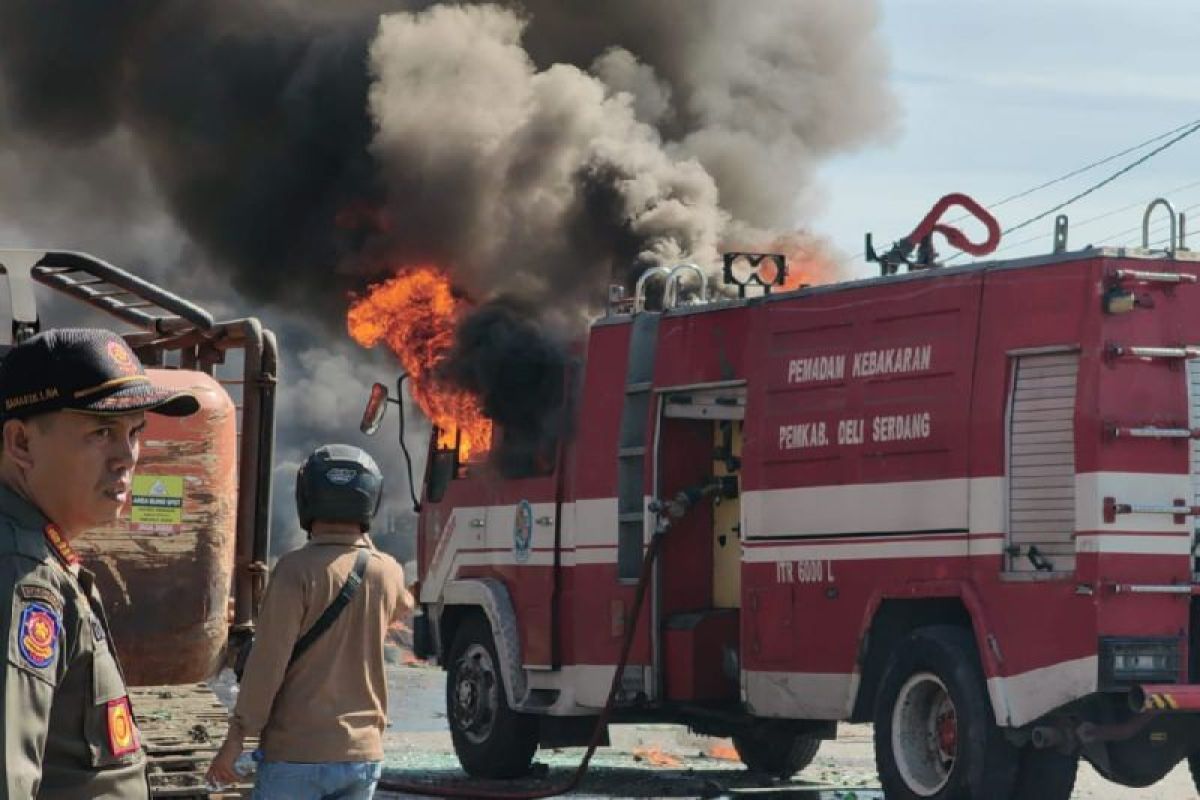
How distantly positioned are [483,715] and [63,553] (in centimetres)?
1206

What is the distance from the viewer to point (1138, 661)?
35.8ft

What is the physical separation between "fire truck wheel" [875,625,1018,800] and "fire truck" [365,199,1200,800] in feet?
0.05

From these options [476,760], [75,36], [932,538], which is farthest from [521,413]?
[75,36]

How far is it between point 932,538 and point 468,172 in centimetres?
1096

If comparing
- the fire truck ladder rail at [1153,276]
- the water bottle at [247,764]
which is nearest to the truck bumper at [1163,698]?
the fire truck ladder rail at [1153,276]

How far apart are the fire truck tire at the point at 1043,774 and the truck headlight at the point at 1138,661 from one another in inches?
29.3

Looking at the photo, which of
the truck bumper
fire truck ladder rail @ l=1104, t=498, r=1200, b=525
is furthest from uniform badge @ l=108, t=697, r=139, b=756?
fire truck ladder rail @ l=1104, t=498, r=1200, b=525

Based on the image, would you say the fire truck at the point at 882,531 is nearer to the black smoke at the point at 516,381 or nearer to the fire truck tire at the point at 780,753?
the fire truck tire at the point at 780,753

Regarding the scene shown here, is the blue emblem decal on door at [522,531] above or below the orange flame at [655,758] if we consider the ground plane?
above

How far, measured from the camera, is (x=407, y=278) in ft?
66.4

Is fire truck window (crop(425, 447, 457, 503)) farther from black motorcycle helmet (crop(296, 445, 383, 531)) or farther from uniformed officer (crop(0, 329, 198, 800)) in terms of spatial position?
uniformed officer (crop(0, 329, 198, 800))

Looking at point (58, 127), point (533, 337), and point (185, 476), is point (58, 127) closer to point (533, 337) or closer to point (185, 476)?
point (533, 337)

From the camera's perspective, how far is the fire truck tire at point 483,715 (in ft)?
50.1

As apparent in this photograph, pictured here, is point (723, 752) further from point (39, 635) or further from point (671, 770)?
point (39, 635)
